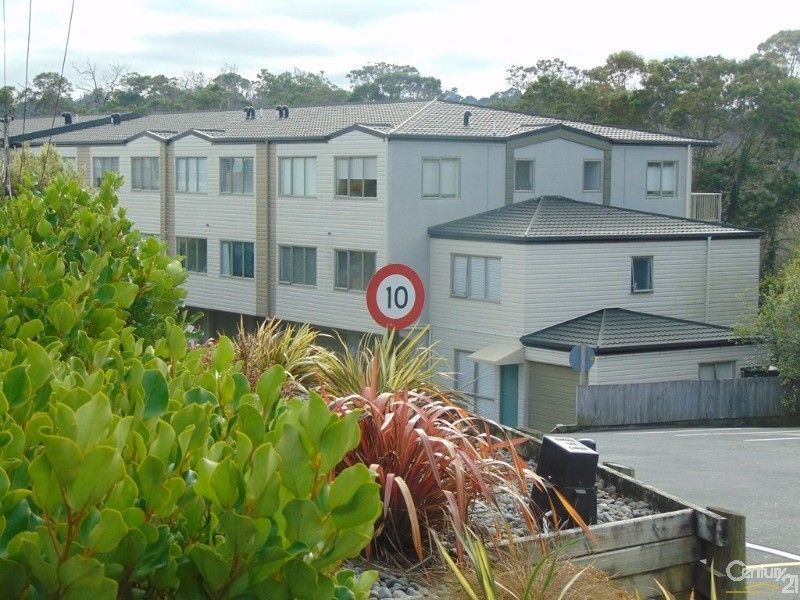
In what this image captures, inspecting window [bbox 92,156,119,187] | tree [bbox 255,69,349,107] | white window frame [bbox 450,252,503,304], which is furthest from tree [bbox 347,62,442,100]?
white window frame [bbox 450,252,503,304]

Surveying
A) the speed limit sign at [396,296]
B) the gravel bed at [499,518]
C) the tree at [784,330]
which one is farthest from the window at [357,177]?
the gravel bed at [499,518]

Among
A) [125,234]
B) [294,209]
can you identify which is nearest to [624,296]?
[294,209]

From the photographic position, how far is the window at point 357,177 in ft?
142

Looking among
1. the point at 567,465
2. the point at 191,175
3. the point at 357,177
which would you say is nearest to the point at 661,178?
→ the point at 357,177

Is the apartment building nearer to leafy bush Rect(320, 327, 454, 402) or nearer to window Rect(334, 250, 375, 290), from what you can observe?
window Rect(334, 250, 375, 290)

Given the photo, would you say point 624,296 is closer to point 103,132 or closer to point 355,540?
point 103,132

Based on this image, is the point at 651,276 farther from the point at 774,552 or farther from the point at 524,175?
the point at 774,552

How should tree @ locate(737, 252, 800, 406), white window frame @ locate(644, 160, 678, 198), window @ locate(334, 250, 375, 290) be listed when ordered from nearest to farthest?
tree @ locate(737, 252, 800, 406)
window @ locate(334, 250, 375, 290)
white window frame @ locate(644, 160, 678, 198)

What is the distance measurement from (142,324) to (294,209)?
39121 mm

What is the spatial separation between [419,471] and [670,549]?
6.09ft

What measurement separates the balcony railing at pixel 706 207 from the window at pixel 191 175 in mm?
19938

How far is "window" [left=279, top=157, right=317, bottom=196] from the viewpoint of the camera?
46.4 meters

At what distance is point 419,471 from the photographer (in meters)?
7.63

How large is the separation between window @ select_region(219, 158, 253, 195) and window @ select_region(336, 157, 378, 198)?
5.94 metres
